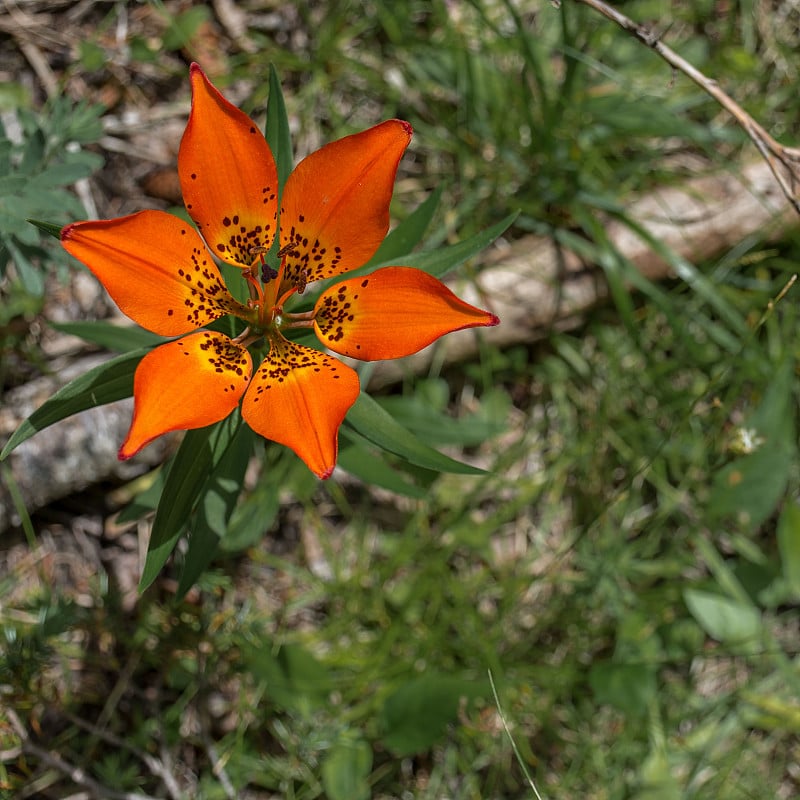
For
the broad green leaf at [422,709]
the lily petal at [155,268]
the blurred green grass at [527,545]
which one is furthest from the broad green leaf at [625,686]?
the lily petal at [155,268]

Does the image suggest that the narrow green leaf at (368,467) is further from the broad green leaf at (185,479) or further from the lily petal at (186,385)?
the lily petal at (186,385)

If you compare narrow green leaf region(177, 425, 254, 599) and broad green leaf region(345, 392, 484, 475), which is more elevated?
broad green leaf region(345, 392, 484, 475)

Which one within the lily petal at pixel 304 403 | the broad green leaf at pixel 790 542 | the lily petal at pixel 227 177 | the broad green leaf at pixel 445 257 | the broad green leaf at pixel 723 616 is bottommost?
the broad green leaf at pixel 723 616

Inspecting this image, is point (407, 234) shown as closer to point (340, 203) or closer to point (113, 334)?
point (340, 203)

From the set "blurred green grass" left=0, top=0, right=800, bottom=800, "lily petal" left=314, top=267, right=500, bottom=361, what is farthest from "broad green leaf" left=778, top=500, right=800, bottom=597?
"lily petal" left=314, top=267, right=500, bottom=361

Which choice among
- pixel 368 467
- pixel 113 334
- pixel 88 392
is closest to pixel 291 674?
pixel 368 467

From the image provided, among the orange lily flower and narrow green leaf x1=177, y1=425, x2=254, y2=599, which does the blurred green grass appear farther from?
the orange lily flower
